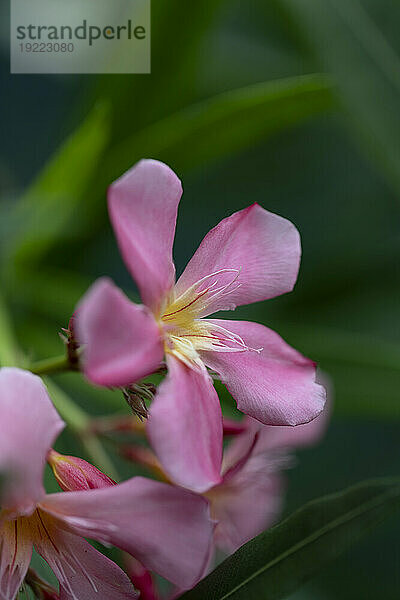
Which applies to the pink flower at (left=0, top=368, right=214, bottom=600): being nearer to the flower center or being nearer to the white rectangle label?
the flower center

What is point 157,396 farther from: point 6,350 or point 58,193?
point 58,193

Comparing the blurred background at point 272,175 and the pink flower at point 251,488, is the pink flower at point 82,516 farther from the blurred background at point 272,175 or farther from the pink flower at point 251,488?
the blurred background at point 272,175

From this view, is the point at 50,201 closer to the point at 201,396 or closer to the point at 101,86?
the point at 101,86

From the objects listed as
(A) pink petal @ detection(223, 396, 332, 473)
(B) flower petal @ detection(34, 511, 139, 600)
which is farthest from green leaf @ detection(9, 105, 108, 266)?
(B) flower petal @ detection(34, 511, 139, 600)

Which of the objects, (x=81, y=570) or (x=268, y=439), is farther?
(x=268, y=439)

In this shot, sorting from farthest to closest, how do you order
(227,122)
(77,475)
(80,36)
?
(80,36) → (227,122) → (77,475)

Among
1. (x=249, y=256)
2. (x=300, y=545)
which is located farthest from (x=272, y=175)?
(x=300, y=545)

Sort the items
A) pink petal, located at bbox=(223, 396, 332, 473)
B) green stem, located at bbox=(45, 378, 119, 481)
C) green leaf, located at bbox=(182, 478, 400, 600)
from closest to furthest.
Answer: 1. green leaf, located at bbox=(182, 478, 400, 600)
2. pink petal, located at bbox=(223, 396, 332, 473)
3. green stem, located at bbox=(45, 378, 119, 481)

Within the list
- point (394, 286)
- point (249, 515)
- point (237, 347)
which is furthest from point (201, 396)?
point (394, 286)

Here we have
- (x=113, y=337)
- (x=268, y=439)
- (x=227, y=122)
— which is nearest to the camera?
(x=113, y=337)
